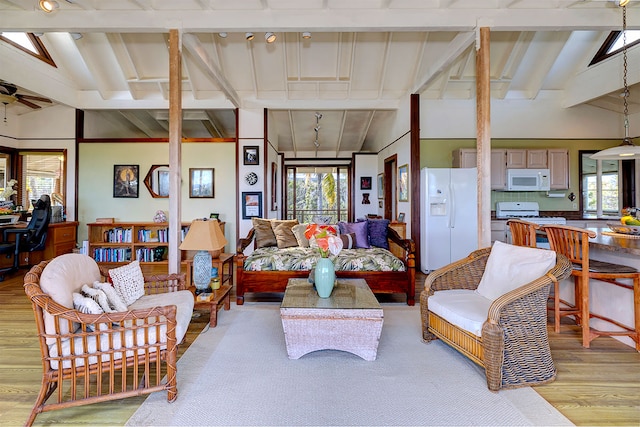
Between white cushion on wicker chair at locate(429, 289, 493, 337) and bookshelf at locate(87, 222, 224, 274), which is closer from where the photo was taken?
white cushion on wicker chair at locate(429, 289, 493, 337)

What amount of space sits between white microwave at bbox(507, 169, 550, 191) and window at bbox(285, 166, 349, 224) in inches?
187

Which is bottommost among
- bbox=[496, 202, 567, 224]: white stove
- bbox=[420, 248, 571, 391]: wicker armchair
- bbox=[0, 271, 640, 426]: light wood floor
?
bbox=[0, 271, 640, 426]: light wood floor

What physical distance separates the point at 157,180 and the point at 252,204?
189cm

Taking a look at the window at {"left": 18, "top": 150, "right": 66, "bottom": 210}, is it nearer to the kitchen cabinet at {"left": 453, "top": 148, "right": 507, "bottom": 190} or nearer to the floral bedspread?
the floral bedspread

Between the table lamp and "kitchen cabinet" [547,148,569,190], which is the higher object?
"kitchen cabinet" [547,148,569,190]

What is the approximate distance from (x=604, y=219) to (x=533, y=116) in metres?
2.19

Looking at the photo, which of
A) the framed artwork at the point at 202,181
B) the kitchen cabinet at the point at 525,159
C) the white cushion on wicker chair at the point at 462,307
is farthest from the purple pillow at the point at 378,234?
the framed artwork at the point at 202,181

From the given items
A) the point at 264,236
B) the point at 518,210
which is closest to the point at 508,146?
the point at 518,210

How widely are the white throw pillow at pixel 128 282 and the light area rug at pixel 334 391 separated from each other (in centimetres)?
61

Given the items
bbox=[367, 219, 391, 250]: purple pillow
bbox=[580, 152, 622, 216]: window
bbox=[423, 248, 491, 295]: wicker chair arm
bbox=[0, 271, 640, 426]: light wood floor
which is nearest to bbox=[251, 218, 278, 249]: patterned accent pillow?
bbox=[367, 219, 391, 250]: purple pillow

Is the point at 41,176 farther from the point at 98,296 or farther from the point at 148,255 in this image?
the point at 98,296

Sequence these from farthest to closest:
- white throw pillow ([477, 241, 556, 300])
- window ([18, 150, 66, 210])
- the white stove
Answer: window ([18, 150, 66, 210]) < the white stove < white throw pillow ([477, 241, 556, 300])

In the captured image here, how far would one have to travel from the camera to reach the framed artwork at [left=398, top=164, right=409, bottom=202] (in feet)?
19.4

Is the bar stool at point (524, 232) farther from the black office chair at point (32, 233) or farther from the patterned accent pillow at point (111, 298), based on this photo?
the black office chair at point (32, 233)
